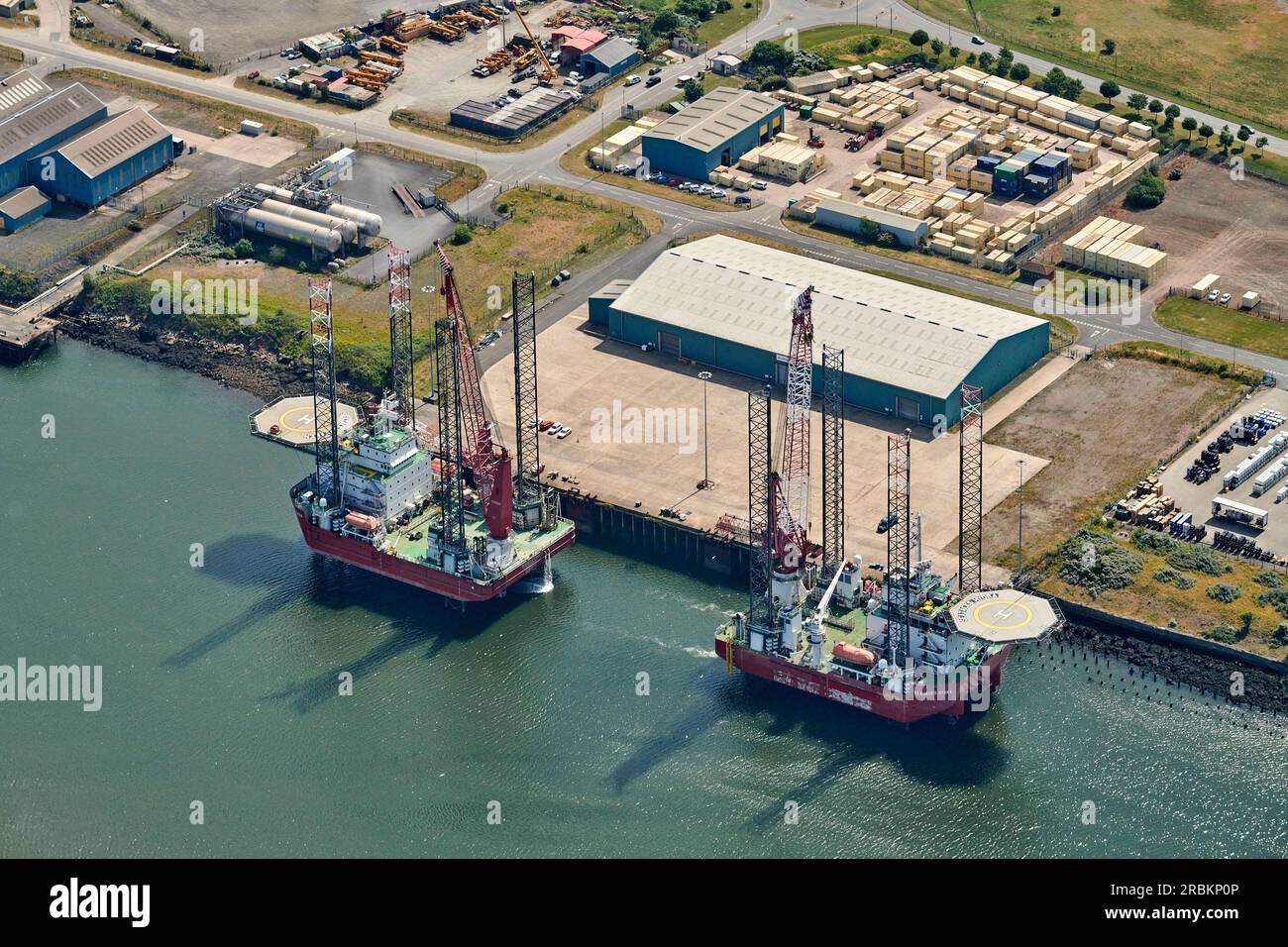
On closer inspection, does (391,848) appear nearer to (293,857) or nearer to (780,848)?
(293,857)
